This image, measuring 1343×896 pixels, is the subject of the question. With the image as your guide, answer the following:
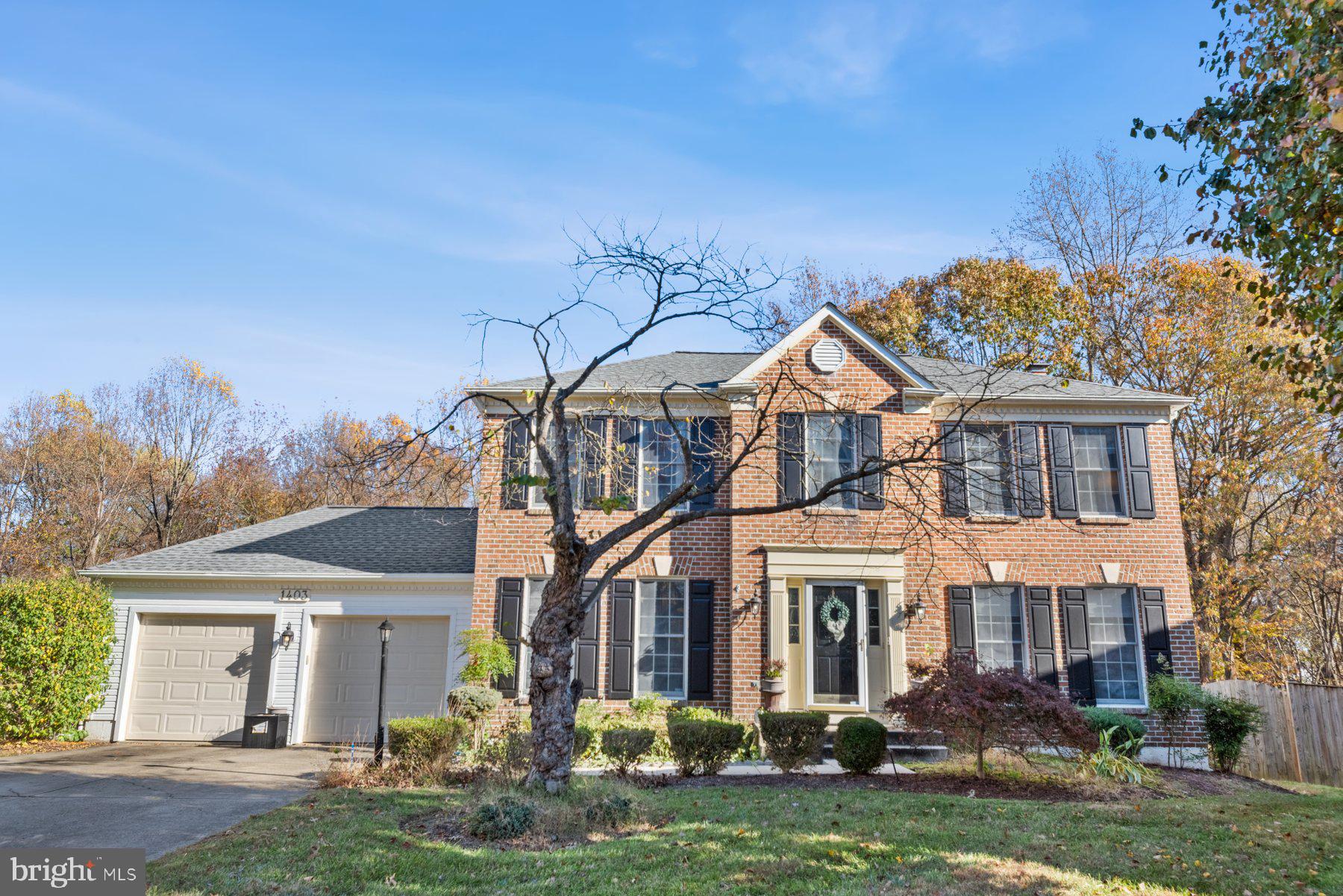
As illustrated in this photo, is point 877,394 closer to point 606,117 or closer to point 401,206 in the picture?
point 606,117

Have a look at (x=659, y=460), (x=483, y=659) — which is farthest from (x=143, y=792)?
(x=659, y=460)

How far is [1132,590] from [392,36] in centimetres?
1402

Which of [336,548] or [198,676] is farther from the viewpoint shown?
[336,548]

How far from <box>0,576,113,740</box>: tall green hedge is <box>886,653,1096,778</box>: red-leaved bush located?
13.6 metres

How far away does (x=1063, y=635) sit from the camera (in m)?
13.9

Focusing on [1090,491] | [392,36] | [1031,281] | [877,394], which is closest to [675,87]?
[392,36]

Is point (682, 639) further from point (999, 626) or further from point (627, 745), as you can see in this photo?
point (999, 626)

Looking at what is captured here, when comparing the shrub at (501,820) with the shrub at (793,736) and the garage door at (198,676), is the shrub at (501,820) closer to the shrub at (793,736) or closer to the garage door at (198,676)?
the shrub at (793,736)

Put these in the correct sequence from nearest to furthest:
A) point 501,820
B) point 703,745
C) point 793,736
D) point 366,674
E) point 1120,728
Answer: point 501,820, point 703,745, point 793,736, point 1120,728, point 366,674

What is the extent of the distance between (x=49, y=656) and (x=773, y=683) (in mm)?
11939

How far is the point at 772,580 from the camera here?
537 inches

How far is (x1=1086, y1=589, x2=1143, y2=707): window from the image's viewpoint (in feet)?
44.9

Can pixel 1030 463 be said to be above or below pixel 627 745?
above

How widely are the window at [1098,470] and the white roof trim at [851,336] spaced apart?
115 inches
